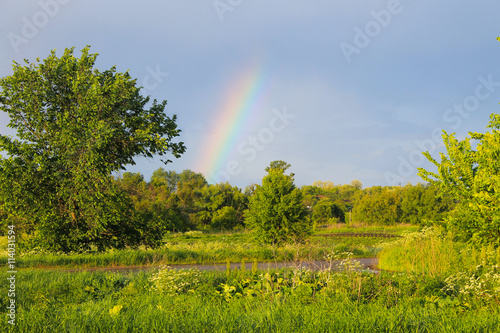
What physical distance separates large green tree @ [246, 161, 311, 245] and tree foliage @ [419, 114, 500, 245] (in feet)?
30.7

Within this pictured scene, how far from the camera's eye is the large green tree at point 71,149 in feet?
42.2

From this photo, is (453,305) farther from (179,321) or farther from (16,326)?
(16,326)

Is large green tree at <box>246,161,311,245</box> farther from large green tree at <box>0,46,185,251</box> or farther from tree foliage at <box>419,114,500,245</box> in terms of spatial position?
tree foliage at <box>419,114,500,245</box>

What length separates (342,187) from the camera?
13275 cm

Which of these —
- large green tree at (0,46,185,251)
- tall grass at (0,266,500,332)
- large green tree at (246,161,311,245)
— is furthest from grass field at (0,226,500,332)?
large green tree at (246,161,311,245)

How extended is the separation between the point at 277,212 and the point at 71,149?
34.8 ft

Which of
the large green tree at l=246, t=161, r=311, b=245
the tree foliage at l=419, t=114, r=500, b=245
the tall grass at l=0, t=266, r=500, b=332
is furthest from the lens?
the large green tree at l=246, t=161, r=311, b=245

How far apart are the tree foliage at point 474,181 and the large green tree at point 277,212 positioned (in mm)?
9371

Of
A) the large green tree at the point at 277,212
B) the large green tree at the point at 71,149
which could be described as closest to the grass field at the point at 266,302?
the large green tree at the point at 71,149

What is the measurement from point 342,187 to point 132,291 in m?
130

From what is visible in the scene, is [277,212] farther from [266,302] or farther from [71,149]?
[266,302]

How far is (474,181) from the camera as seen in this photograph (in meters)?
9.16

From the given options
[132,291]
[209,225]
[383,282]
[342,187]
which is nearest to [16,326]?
[132,291]

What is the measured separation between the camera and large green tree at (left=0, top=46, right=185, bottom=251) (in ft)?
42.2
